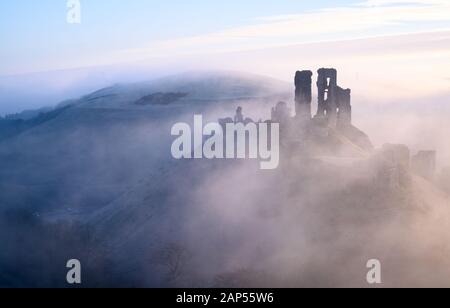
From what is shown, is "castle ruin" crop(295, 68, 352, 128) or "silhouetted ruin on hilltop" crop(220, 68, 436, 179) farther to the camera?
"castle ruin" crop(295, 68, 352, 128)

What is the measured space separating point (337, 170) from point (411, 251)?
31.5 ft

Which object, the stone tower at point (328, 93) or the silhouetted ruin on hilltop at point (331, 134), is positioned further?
the stone tower at point (328, 93)

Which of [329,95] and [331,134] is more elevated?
[329,95]

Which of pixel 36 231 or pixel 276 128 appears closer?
pixel 276 128

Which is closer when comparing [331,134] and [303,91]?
[331,134]

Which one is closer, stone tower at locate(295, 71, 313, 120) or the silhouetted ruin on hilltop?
the silhouetted ruin on hilltop

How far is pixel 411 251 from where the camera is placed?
51.9 metres

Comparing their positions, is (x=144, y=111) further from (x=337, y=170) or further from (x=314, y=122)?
(x=337, y=170)

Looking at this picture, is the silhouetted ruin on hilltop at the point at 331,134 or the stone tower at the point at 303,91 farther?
the stone tower at the point at 303,91

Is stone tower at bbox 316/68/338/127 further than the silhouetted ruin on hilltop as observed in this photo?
Yes

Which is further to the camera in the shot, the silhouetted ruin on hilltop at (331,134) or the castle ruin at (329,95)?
the castle ruin at (329,95)

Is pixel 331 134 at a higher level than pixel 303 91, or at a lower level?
lower

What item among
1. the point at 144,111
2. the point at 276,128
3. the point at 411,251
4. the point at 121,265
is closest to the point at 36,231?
the point at 121,265
